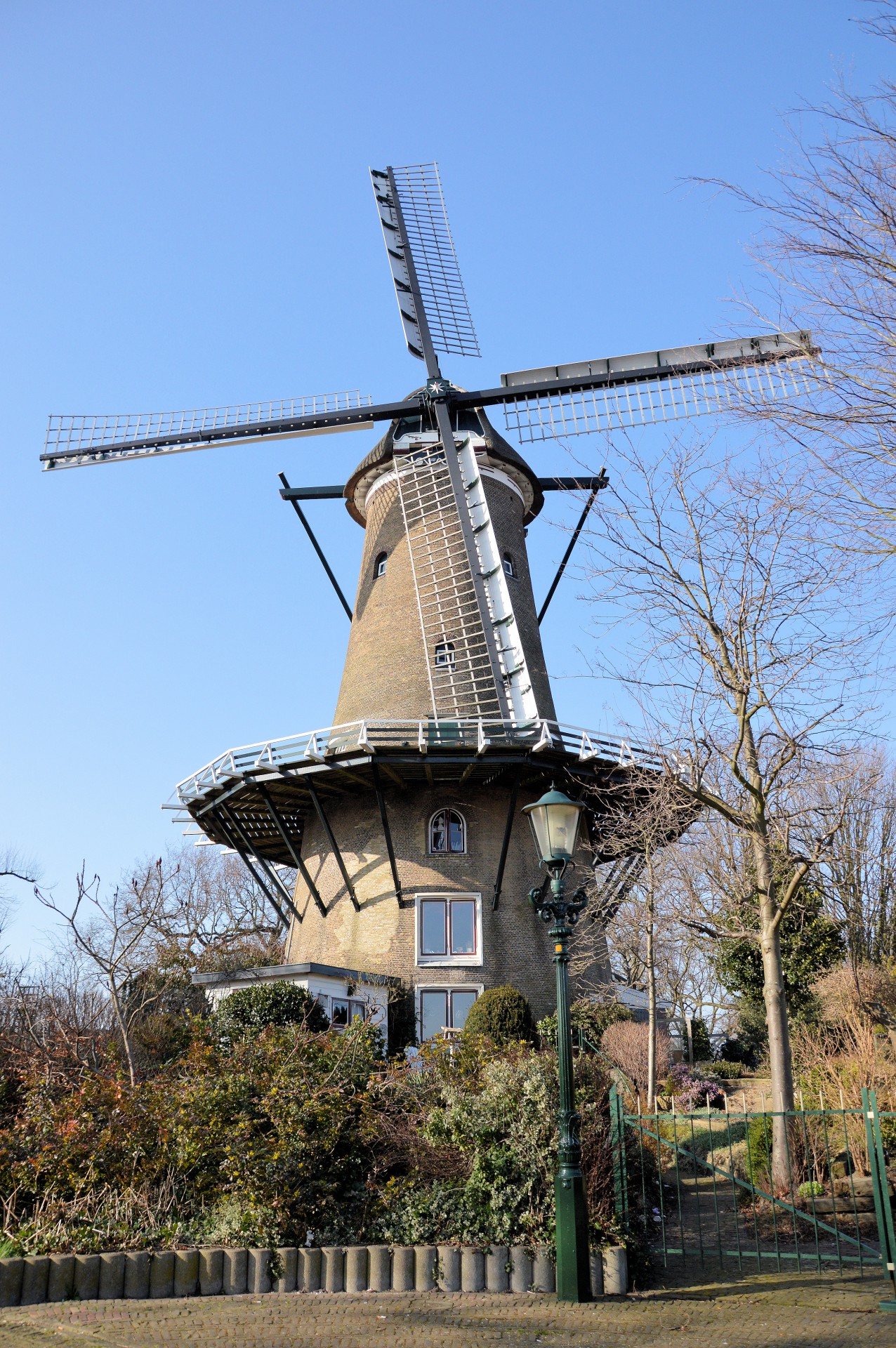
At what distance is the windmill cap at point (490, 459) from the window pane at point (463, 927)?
944 cm

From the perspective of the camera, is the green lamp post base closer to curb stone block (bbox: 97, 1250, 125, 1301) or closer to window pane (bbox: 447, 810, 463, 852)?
curb stone block (bbox: 97, 1250, 125, 1301)

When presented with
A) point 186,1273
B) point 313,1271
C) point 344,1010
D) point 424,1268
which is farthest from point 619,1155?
point 344,1010

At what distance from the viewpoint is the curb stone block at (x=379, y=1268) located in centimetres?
768

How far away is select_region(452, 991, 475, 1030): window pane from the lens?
744 inches

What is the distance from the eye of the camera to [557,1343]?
630cm

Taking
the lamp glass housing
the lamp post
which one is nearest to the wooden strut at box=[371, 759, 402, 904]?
the lamp post

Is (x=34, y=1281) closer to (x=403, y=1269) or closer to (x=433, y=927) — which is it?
(x=403, y=1269)

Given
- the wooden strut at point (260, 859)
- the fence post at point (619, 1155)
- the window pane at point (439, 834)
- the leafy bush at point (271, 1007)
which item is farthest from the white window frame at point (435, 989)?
the fence post at point (619, 1155)

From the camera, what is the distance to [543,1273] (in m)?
7.65

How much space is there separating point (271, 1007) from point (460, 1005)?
3.93m

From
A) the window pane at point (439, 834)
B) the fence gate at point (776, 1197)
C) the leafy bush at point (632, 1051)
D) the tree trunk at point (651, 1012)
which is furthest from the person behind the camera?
the window pane at point (439, 834)

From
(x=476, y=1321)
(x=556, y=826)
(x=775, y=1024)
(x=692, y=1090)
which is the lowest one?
(x=476, y=1321)

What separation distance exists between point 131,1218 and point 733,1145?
889 cm

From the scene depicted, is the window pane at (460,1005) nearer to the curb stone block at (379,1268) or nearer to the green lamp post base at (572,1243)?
the curb stone block at (379,1268)
